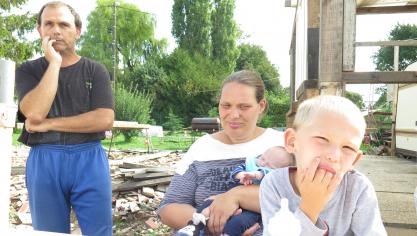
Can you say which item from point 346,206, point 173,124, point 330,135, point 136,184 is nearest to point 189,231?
point 346,206

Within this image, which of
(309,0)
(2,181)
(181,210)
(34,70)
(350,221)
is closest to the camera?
(2,181)

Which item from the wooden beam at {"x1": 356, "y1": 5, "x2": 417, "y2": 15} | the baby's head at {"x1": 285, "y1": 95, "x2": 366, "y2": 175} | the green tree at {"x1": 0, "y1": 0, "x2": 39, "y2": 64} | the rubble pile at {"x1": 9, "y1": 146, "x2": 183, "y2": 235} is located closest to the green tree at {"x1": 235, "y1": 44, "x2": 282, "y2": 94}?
the green tree at {"x1": 0, "y1": 0, "x2": 39, "y2": 64}

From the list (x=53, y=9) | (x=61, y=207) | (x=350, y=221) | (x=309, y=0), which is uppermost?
(x=309, y=0)

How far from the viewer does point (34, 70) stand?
2.70m

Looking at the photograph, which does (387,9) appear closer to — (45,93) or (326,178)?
(45,93)

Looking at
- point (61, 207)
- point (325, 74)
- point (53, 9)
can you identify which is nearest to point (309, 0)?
point (325, 74)

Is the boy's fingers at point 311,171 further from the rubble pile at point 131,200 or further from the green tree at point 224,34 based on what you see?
the green tree at point 224,34

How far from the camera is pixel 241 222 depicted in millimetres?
2029

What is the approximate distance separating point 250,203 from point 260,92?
71 cm

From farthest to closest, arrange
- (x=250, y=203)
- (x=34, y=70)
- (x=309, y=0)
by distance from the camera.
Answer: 1. (x=309, y=0)
2. (x=34, y=70)
3. (x=250, y=203)

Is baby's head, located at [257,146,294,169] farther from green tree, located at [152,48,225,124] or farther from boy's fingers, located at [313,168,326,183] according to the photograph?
green tree, located at [152,48,225,124]

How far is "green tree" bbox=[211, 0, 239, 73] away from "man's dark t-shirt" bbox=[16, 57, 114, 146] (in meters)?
39.9

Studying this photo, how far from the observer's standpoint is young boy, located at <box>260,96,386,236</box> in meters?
1.30

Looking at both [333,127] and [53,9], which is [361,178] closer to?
[333,127]
